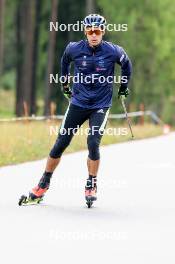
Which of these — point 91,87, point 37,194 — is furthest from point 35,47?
point 91,87

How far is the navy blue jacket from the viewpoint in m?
11.1

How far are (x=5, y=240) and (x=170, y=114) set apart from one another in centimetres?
5929

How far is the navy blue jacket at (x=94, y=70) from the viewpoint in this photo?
36.3ft

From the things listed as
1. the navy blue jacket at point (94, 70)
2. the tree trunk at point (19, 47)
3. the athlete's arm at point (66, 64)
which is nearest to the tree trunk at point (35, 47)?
the tree trunk at point (19, 47)

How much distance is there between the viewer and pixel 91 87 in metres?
11.2

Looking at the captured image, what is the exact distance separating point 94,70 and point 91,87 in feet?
0.73

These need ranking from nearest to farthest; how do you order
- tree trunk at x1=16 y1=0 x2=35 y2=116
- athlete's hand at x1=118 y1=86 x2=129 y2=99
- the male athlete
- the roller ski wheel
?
the male athlete < the roller ski wheel < athlete's hand at x1=118 y1=86 x2=129 y2=99 < tree trunk at x1=16 y1=0 x2=35 y2=116

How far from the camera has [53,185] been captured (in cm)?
1388

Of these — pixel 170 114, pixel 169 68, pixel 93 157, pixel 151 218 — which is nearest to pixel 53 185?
pixel 93 157

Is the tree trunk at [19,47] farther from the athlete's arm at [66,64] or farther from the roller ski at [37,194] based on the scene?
the roller ski at [37,194]

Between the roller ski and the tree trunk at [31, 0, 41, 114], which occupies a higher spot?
the roller ski

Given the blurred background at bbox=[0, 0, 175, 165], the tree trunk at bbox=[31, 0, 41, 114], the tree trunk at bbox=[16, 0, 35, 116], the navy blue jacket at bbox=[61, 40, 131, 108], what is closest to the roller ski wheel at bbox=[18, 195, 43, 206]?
the navy blue jacket at bbox=[61, 40, 131, 108]

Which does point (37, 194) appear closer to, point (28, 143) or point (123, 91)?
point (123, 91)

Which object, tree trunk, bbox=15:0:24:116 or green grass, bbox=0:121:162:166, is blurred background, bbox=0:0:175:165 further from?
green grass, bbox=0:121:162:166
